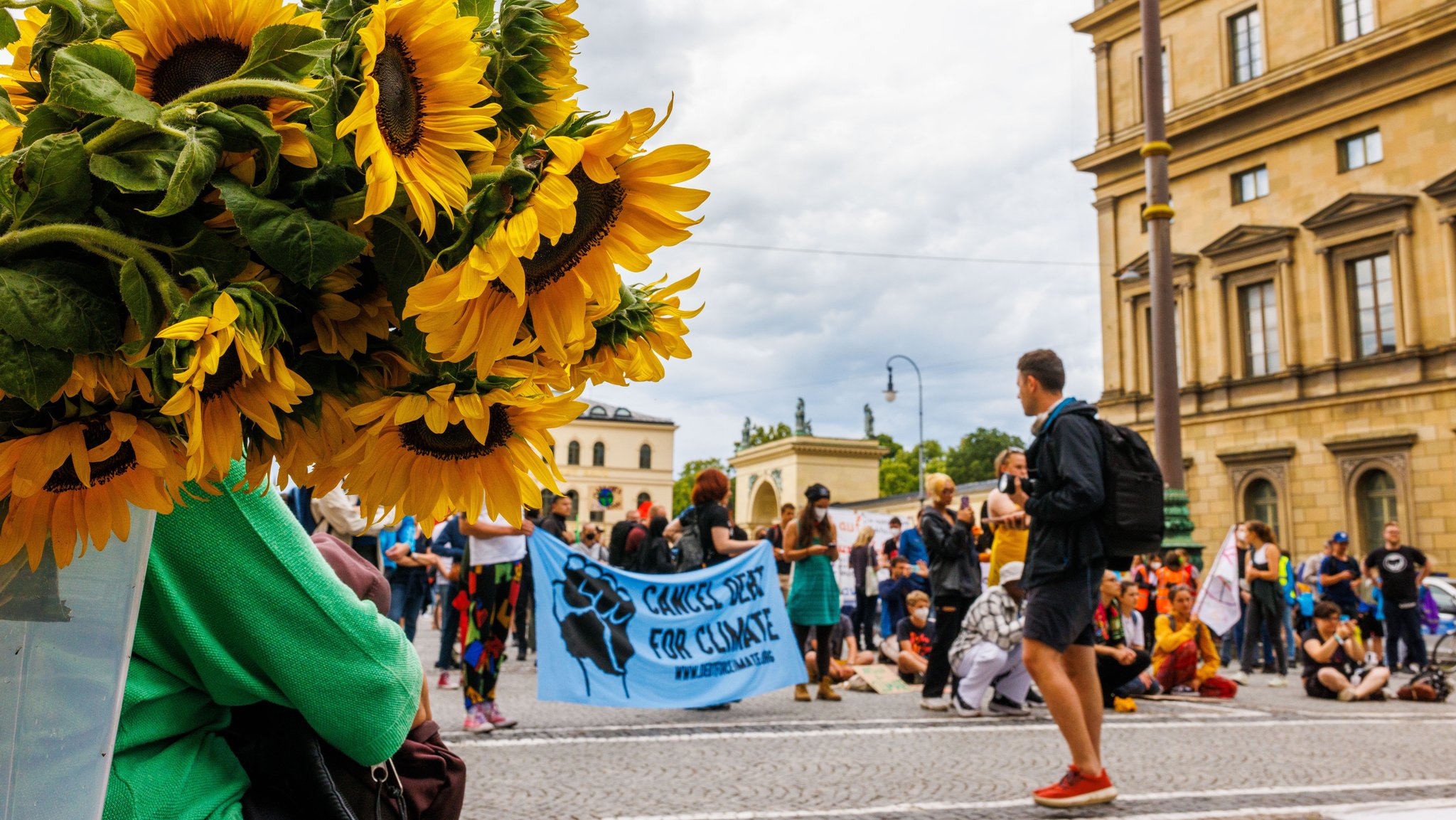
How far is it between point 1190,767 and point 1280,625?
9.03m

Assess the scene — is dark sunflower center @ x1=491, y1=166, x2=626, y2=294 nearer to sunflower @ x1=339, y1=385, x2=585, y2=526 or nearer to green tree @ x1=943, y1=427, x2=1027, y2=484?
sunflower @ x1=339, y1=385, x2=585, y2=526

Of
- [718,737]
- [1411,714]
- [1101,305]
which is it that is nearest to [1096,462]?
[718,737]

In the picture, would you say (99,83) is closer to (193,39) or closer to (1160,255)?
(193,39)

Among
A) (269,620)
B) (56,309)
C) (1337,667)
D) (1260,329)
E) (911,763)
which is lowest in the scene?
(911,763)

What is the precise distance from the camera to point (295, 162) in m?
0.95

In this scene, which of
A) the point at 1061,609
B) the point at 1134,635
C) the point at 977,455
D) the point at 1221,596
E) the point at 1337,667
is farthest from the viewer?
the point at 977,455

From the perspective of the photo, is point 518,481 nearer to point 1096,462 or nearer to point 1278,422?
point 1096,462

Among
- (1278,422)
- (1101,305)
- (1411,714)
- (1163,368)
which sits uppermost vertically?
(1101,305)

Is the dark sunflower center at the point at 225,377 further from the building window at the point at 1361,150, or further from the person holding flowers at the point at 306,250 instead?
the building window at the point at 1361,150

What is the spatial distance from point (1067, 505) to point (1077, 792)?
4.03ft

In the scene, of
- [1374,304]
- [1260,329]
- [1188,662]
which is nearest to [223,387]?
[1188,662]

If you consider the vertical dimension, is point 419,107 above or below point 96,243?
above

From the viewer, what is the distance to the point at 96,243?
0.91m

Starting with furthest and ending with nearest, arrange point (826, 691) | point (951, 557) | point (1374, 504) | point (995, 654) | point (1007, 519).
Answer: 1. point (1374, 504)
2. point (951, 557)
3. point (826, 691)
4. point (995, 654)
5. point (1007, 519)
